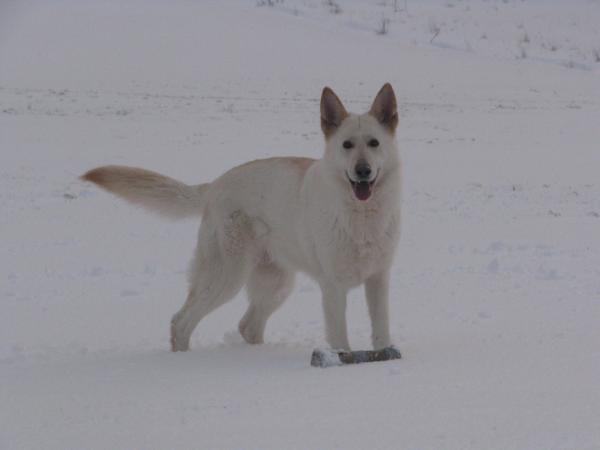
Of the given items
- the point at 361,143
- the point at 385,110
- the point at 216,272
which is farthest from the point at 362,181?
the point at 216,272

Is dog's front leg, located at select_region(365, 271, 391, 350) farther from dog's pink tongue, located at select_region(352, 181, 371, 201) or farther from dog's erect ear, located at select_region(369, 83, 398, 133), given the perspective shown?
dog's erect ear, located at select_region(369, 83, 398, 133)

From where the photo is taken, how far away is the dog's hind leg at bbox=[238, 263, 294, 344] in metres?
6.03

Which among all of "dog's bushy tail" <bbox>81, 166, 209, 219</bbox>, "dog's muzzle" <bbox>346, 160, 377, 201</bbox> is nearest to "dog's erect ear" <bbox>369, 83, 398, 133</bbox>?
"dog's muzzle" <bbox>346, 160, 377, 201</bbox>

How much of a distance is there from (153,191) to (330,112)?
142 centimetres

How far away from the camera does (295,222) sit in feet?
18.0

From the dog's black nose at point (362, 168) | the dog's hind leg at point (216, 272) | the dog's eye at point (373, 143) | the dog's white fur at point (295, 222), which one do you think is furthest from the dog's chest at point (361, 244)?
the dog's hind leg at point (216, 272)

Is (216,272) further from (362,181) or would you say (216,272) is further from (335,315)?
(362,181)

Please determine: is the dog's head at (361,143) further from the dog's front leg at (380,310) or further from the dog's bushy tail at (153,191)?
the dog's bushy tail at (153,191)

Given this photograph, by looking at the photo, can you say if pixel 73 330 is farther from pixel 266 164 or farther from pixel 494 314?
pixel 494 314

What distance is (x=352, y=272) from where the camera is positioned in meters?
5.15

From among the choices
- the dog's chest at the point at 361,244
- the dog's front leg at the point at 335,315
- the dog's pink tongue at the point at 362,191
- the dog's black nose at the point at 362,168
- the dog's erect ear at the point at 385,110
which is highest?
the dog's erect ear at the point at 385,110

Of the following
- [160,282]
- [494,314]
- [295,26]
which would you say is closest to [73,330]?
[160,282]

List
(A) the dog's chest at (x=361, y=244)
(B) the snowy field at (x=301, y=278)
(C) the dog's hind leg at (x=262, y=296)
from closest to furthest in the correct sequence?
(B) the snowy field at (x=301, y=278) → (A) the dog's chest at (x=361, y=244) → (C) the dog's hind leg at (x=262, y=296)

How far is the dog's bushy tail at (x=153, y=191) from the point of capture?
593cm
